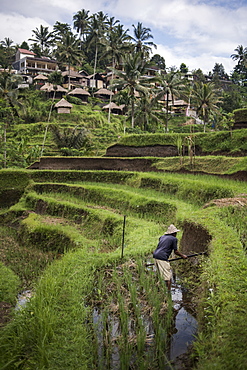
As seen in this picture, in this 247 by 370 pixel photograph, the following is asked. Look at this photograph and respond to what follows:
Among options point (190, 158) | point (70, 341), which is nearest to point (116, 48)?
point (190, 158)

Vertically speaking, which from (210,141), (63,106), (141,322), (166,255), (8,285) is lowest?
(8,285)

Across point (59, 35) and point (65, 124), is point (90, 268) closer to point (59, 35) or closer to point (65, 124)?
point (65, 124)

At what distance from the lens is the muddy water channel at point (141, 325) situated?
377 cm

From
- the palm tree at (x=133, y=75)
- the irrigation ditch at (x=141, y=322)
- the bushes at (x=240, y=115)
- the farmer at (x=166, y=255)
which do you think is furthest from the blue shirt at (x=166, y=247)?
the palm tree at (x=133, y=75)

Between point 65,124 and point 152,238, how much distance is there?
2697cm

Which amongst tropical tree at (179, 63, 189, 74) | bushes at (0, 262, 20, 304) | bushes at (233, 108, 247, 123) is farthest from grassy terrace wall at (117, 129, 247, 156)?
tropical tree at (179, 63, 189, 74)

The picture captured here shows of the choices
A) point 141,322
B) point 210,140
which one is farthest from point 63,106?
point 141,322

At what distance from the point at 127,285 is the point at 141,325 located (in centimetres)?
157

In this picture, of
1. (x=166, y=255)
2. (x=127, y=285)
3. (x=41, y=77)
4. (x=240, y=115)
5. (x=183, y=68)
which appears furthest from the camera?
(x=183, y=68)

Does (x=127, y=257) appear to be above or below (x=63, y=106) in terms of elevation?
Result: below

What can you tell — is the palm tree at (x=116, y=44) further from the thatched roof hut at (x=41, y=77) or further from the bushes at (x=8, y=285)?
the bushes at (x=8, y=285)

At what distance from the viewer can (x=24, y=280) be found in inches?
285

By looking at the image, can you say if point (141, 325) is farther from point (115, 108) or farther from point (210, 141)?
point (115, 108)

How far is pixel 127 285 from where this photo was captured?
5.66 metres
